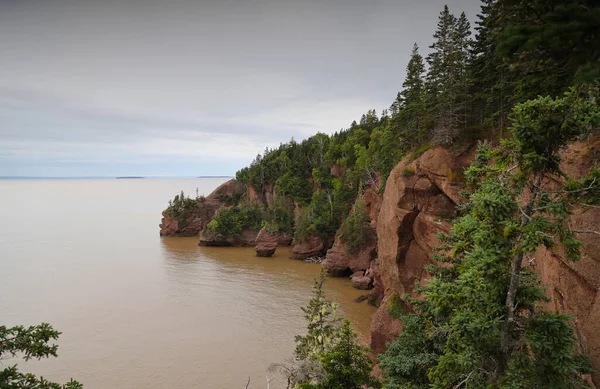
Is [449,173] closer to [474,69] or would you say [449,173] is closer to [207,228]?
[474,69]

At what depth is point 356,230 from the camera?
37531 millimetres

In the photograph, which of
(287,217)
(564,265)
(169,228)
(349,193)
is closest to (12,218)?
(169,228)

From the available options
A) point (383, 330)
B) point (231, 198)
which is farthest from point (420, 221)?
point (231, 198)

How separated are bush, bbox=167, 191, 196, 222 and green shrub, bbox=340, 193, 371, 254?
43.8m

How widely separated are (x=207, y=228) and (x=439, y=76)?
48.5 metres

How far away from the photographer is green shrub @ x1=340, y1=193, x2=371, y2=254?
37.4 metres

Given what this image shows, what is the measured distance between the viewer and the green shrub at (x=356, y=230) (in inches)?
1471

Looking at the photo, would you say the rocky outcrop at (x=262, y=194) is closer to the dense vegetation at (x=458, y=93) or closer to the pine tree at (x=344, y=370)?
the dense vegetation at (x=458, y=93)

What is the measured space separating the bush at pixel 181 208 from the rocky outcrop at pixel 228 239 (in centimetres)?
1211

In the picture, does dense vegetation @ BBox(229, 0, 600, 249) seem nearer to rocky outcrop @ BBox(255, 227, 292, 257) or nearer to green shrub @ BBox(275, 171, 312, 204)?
green shrub @ BBox(275, 171, 312, 204)

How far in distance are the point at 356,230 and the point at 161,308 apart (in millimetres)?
22986

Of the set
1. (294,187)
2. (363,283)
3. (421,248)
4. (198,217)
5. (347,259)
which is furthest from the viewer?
(198,217)

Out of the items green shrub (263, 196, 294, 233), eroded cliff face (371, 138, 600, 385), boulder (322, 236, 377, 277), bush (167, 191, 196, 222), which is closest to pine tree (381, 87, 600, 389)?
eroded cliff face (371, 138, 600, 385)

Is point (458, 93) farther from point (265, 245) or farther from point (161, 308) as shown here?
point (265, 245)
